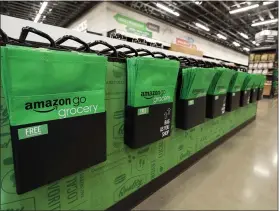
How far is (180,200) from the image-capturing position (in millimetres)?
1234

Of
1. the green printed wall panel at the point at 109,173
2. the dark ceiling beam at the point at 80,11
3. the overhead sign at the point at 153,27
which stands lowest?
the green printed wall panel at the point at 109,173

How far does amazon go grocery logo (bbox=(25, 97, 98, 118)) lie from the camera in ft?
1.87

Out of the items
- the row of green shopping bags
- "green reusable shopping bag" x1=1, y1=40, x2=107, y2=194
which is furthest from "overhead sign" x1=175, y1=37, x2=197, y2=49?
"green reusable shopping bag" x1=1, y1=40, x2=107, y2=194

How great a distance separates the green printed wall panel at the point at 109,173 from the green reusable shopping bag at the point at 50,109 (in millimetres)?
151

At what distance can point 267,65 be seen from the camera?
785cm

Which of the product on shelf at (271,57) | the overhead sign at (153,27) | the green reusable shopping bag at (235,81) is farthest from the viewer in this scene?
the overhead sign at (153,27)

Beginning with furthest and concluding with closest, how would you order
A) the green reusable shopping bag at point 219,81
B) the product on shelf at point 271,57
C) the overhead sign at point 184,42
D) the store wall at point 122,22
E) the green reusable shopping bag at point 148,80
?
the overhead sign at point 184,42 < the product on shelf at point 271,57 < the store wall at point 122,22 < the green reusable shopping bag at point 219,81 < the green reusable shopping bag at point 148,80

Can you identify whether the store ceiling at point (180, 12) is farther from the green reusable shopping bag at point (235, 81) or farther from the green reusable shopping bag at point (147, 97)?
the green reusable shopping bag at point (147, 97)

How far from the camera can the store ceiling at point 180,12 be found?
7.57 meters

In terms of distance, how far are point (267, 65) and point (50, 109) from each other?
31.5 ft

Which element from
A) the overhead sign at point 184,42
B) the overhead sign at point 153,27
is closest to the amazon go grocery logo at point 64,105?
the overhead sign at point 184,42

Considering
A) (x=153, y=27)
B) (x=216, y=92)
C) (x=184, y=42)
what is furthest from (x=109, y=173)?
(x=184, y=42)

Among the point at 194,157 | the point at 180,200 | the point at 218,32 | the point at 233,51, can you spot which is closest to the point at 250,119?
the point at 194,157

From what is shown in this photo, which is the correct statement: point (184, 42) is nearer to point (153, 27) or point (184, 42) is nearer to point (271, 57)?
point (153, 27)
